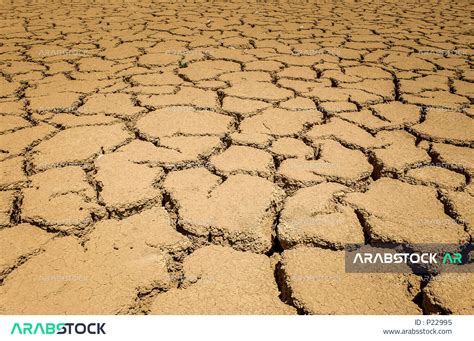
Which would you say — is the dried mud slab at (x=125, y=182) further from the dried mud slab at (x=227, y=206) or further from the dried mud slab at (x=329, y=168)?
the dried mud slab at (x=329, y=168)

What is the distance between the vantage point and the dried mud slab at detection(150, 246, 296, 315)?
783mm

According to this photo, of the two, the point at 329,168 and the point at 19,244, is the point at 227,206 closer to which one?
the point at 329,168

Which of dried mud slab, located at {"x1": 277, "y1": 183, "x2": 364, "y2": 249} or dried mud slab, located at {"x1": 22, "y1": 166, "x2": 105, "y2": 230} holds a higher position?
dried mud slab, located at {"x1": 22, "y1": 166, "x2": 105, "y2": 230}

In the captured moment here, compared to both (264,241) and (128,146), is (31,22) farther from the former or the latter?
(264,241)

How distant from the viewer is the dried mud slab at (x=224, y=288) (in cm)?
78

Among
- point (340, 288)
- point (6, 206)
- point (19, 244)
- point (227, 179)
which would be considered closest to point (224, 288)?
point (340, 288)

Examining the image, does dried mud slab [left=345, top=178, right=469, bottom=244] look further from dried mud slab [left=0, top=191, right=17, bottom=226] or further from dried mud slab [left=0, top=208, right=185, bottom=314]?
dried mud slab [left=0, top=191, right=17, bottom=226]

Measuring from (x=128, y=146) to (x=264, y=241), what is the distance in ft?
2.35

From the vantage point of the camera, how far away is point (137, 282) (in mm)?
830

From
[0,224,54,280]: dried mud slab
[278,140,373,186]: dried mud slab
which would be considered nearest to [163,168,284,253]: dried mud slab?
[278,140,373,186]: dried mud slab

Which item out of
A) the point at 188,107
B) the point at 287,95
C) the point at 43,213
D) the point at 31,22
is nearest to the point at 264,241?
the point at 43,213
